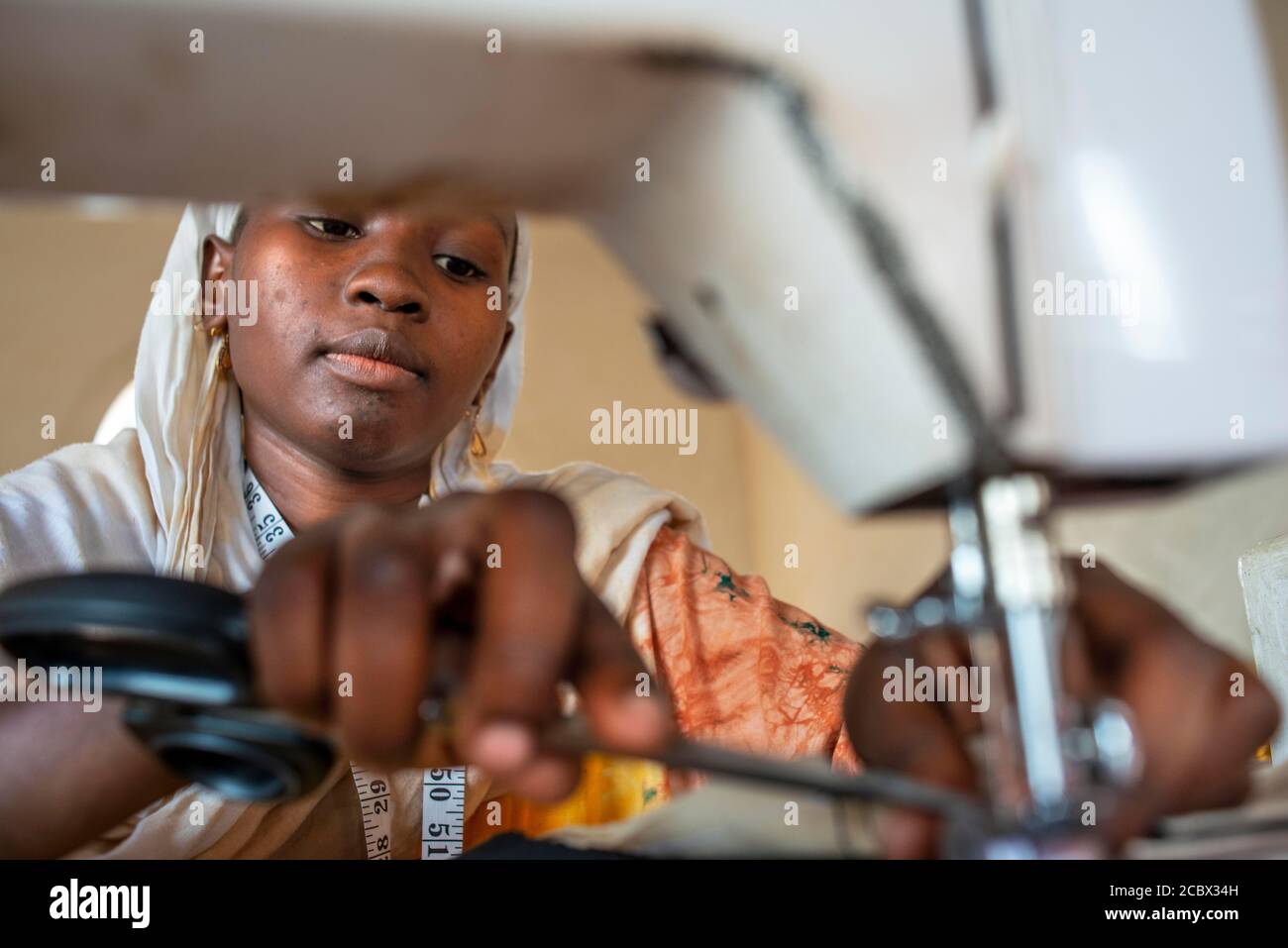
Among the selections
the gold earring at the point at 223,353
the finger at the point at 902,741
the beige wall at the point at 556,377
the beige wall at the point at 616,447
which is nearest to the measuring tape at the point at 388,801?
the gold earring at the point at 223,353

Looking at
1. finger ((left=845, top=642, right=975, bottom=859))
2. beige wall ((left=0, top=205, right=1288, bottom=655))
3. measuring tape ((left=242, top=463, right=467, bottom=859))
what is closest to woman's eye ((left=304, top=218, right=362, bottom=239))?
measuring tape ((left=242, top=463, right=467, bottom=859))

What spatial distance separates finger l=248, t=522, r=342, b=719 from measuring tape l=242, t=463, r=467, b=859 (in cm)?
58

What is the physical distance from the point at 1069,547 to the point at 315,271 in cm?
138

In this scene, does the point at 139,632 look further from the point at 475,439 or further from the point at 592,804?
the point at 475,439

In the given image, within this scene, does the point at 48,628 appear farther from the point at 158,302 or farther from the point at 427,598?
the point at 158,302

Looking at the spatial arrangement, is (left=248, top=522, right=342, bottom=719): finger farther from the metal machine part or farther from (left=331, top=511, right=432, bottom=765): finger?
the metal machine part

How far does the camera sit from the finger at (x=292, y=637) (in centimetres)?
35

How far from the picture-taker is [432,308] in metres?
0.96

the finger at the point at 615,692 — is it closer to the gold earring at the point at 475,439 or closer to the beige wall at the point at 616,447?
the gold earring at the point at 475,439

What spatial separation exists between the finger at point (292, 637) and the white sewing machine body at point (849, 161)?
7.0 inches

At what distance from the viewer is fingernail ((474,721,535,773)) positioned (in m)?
0.34

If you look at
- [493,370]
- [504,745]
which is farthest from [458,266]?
[504,745]

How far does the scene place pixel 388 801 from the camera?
941 mm
